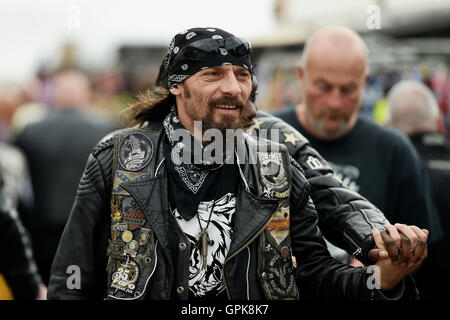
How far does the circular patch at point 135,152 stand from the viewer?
2.76 meters

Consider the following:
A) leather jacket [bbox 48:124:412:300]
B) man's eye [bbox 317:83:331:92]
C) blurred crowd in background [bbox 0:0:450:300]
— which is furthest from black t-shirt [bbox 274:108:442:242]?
blurred crowd in background [bbox 0:0:450:300]

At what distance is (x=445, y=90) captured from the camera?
7.56 meters

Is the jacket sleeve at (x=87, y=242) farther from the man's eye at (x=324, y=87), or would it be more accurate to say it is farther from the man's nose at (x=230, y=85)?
the man's eye at (x=324, y=87)

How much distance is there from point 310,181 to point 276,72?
213 inches

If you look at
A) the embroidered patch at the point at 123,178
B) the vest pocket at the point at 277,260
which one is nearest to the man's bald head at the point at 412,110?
the vest pocket at the point at 277,260

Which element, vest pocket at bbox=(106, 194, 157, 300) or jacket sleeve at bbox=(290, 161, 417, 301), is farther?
jacket sleeve at bbox=(290, 161, 417, 301)

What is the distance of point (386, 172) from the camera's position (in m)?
4.16

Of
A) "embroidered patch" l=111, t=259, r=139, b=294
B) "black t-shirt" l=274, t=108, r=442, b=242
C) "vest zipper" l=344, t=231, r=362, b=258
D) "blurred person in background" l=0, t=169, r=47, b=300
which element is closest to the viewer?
"embroidered patch" l=111, t=259, r=139, b=294

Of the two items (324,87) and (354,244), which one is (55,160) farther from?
(354,244)

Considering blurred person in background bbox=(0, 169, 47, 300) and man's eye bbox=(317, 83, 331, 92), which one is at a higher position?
man's eye bbox=(317, 83, 331, 92)

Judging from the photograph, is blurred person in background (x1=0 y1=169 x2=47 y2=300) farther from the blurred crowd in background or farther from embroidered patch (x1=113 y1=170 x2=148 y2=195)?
the blurred crowd in background

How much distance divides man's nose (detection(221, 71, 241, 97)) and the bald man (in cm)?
151

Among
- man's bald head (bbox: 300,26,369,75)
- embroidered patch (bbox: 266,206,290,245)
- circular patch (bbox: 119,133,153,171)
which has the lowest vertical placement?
embroidered patch (bbox: 266,206,290,245)

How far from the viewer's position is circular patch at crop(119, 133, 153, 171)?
9.07 feet
